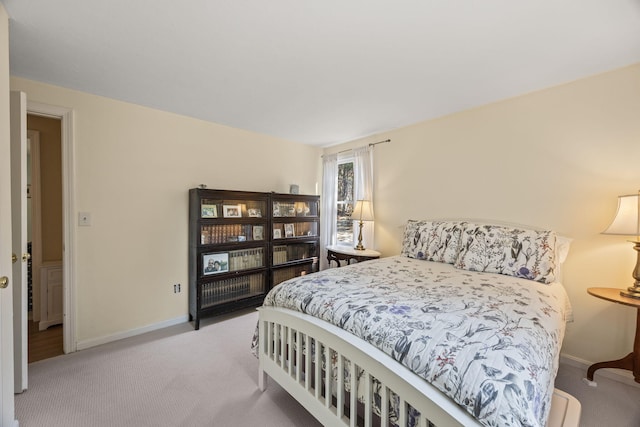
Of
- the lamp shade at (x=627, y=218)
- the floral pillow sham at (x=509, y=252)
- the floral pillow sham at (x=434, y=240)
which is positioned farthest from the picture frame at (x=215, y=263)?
the lamp shade at (x=627, y=218)

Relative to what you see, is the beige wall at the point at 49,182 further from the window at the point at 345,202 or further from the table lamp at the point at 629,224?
the table lamp at the point at 629,224

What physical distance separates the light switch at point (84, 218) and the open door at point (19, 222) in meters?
0.65

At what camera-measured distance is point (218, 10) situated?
1.40 metres

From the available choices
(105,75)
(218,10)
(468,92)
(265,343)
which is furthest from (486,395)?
(105,75)

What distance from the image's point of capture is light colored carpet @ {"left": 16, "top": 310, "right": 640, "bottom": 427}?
159 centimetres

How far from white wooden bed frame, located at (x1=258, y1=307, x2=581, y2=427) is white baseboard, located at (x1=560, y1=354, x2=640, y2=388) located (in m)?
1.12

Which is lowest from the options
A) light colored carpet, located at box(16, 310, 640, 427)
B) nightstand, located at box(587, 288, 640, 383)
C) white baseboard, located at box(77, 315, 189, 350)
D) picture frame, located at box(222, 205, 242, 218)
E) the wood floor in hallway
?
light colored carpet, located at box(16, 310, 640, 427)

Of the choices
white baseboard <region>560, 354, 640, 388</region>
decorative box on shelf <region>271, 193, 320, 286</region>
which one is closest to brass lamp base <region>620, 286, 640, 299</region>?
white baseboard <region>560, 354, 640, 388</region>

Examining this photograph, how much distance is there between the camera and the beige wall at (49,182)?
9.45 ft

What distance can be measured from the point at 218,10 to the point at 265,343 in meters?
2.08

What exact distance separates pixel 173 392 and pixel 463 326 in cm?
192

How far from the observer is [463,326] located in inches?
45.6

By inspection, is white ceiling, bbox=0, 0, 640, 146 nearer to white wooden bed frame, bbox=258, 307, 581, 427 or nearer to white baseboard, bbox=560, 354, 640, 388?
white wooden bed frame, bbox=258, 307, 581, 427

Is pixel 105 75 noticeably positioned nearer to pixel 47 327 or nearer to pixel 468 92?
pixel 47 327
